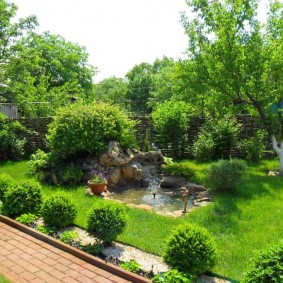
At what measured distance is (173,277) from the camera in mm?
3533

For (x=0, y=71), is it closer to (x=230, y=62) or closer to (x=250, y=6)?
(x=230, y=62)

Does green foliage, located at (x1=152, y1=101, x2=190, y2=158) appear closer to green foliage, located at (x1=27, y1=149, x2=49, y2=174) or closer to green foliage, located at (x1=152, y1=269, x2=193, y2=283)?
green foliage, located at (x1=27, y1=149, x2=49, y2=174)

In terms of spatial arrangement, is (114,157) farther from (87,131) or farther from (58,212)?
(58,212)

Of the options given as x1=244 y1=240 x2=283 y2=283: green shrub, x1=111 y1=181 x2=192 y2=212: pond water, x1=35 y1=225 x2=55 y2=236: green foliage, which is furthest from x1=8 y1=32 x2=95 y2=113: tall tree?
x1=244 y1=240 x2=283 y2=283: green shrub

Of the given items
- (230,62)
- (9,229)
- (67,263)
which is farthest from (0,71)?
(67,263)

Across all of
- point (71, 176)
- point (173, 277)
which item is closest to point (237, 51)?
point (71, 176)

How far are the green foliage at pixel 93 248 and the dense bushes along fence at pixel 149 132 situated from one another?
25.3ft

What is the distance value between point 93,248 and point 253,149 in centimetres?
876

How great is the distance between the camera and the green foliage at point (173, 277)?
350cm

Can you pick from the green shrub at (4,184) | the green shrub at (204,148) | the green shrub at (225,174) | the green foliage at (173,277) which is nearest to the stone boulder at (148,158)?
the green shrub at (204,148)

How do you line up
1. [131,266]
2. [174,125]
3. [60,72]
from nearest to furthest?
[131,266] < [174,125] < [60,72]

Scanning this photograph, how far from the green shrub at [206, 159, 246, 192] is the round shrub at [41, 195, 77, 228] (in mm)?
3665

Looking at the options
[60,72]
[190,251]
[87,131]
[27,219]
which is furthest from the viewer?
[60,72]

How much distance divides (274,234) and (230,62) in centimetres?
561
